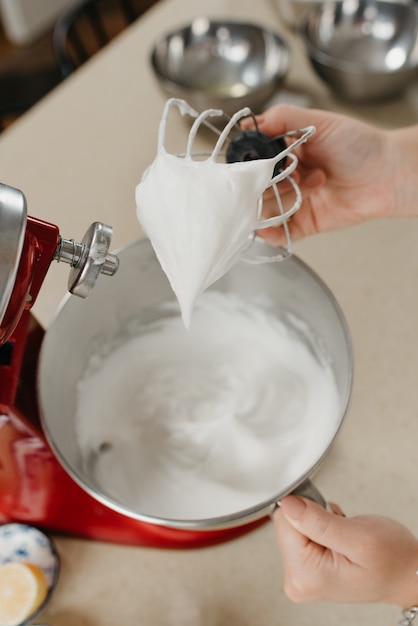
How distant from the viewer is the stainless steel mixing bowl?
727mm

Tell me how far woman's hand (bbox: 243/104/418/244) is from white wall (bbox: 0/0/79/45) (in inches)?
87.2

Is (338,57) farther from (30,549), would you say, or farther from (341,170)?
(30,549)

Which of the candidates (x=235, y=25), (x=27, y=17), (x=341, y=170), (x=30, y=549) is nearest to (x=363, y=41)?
(x=235, y=25)

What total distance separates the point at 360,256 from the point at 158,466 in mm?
563

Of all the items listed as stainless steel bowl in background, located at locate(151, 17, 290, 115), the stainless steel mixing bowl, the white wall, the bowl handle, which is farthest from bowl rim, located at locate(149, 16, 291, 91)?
the white wall

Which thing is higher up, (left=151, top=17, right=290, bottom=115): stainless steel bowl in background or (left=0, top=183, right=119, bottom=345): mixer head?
(left=0, top=183, right=119, bottom=345): mixer head

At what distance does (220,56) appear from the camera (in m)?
1.50

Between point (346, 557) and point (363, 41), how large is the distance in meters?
1.21

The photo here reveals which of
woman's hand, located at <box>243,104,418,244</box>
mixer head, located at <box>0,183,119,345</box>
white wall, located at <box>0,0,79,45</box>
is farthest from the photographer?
Answer: white wall, located at <box>0,0,79,45</box>

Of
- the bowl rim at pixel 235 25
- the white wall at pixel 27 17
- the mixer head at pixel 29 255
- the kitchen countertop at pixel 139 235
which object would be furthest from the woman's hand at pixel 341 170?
the white wall at pixel 27 17

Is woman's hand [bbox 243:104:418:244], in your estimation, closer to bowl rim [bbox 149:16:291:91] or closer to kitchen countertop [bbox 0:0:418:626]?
kitchen countertop [bbox 0:0:418:626]

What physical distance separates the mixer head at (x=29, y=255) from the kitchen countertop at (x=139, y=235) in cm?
45

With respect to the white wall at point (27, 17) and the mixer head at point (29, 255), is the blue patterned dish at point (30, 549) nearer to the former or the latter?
the mixer head at point (29, 255)

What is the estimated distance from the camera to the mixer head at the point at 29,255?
19.9 inches
